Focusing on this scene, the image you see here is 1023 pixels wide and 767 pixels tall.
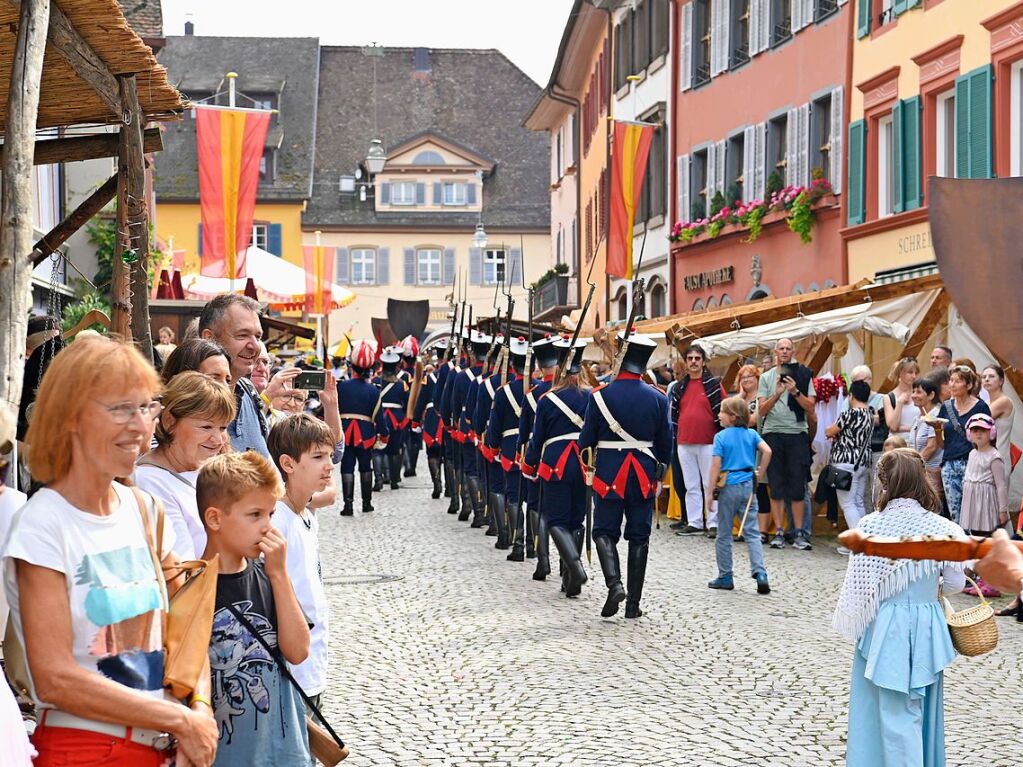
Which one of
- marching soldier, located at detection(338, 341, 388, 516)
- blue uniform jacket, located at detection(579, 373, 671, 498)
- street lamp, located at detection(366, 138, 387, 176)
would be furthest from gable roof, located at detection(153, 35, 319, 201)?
blue uniform jacket, located at detection(579, 373, 671, 498)

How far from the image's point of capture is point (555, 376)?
13.2m

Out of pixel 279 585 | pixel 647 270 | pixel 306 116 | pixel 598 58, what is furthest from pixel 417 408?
pixel 306 116

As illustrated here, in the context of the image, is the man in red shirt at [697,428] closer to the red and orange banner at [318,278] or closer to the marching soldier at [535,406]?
the marching soldier at [535,406]

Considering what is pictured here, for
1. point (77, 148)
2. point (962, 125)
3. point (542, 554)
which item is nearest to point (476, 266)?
point (962, 125)

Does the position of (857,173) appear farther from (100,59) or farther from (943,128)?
(100,59)

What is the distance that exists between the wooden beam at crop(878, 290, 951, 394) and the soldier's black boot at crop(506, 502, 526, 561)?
12.2 ft

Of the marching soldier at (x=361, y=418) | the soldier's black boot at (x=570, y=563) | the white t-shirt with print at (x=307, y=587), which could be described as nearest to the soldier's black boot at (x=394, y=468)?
the marching soldier at (x=361, y=418)

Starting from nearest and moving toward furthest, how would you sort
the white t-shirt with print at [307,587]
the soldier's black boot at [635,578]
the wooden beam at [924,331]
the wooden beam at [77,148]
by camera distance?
the white t-shirt with print at [307,587], the wooden beam at [77,148], the soldier's black boot at [635,578], the wooden beam at [924,331]

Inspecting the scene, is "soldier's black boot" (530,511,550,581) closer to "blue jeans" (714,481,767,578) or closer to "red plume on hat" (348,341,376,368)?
"blue jeans" (714,481,767,578)

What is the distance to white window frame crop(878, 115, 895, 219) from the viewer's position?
22.5 metres

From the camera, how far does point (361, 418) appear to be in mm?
19250

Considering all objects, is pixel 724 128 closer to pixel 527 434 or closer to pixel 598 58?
pixel 598 58

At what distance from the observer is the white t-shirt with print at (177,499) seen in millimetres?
4160

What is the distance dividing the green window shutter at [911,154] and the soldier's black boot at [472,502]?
7674 millimetres
